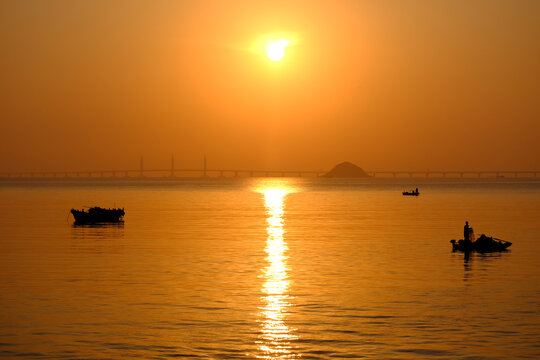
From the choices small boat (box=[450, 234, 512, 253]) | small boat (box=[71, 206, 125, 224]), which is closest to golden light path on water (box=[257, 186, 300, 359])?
small boat (box=[450, 234, 512, 253])

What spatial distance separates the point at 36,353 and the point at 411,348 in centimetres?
1375

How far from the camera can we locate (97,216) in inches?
4296

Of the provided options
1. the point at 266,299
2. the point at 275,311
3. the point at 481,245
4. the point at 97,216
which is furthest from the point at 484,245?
the point at 97,216

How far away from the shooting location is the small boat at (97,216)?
10697 centimetres

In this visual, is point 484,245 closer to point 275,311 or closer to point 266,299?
point 266,299

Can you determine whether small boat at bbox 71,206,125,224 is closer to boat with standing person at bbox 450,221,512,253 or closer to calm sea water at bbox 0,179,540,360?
calm sea water at bbox 0,179,540,360

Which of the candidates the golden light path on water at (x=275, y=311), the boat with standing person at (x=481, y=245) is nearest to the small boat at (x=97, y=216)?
the golden light path on water at (x=275, y=311)

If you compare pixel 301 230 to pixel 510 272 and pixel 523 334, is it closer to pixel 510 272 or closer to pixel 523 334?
pixel 510 272

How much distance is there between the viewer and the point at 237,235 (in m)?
84.6

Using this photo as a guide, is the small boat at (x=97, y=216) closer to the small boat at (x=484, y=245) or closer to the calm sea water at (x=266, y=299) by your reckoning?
the calm sea water at (x=266, y=299)

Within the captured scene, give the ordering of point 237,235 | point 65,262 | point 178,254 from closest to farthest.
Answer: point 65,262, point 178,254, point 237,235

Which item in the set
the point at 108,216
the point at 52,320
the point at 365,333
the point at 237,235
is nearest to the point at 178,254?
the point at 237,235

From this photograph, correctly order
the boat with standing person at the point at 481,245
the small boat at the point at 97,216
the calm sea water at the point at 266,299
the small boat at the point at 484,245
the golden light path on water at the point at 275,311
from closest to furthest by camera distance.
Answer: the golden light path on water at the point at 275,311, the calm sea water at the point at 266,299, the boat with standing person at the point at 481,245, the small boat at the point at 484,245, the small boat at the point at 97,216

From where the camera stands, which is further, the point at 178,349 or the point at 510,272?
the point at 510,272
